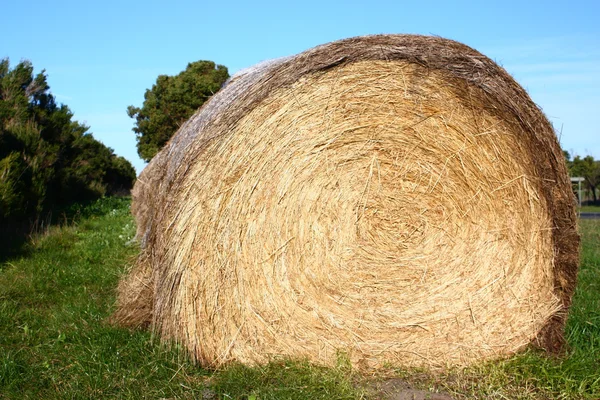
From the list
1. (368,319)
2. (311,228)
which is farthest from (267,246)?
(368,319)

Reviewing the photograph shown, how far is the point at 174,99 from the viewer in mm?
20578

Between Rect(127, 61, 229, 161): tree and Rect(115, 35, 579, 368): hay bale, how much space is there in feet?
45.7

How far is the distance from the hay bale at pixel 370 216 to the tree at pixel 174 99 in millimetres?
13931

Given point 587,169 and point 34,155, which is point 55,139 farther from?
point 587,169

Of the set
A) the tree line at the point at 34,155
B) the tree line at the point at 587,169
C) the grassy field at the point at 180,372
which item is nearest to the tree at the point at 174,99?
the tree line at the point at 34,155

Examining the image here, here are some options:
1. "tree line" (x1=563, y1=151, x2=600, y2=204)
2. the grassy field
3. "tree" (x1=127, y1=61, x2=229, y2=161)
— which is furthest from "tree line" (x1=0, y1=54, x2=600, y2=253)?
"tree line" (x1=563, y1=151, x2=600, y2=204)

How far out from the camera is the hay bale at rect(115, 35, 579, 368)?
14.5 ft

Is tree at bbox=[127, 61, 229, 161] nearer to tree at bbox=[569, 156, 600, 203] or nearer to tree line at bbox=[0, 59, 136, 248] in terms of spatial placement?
tree line at bbox=[0, 59, 136, 248]

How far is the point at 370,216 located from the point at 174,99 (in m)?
17.1

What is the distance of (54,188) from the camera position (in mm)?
15492

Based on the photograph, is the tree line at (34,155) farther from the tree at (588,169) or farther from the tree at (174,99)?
the tree at (588,169)

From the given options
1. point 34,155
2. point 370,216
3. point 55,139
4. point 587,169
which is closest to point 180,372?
point 370,216

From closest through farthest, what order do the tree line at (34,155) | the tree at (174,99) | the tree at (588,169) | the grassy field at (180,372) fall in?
the grassy field at (180,372)
the tree line at (34,155)
the tree at (174,99)
the tree at (588,169)

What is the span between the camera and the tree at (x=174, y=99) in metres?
19.8
